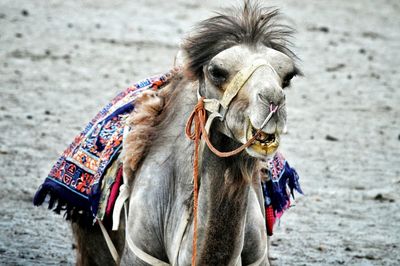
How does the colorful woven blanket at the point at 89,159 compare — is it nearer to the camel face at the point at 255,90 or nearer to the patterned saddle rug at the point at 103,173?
the patterned saddle rug at the point at 103,173

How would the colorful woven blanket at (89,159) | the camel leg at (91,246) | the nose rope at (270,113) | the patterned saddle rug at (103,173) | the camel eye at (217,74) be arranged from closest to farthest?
the nose rope at (270,113) < the camel eye at (217,74) < the patterned saddle rug at (103,173) < the colorful woven blanket at (89,159) < the camel leg at (91,246)

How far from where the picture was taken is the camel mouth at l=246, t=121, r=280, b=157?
346cm

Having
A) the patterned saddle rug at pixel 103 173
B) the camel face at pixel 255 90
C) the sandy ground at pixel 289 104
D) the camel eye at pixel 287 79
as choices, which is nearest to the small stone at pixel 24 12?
the sandy ground at pixel 289 104

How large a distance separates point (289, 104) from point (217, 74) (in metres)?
6.31

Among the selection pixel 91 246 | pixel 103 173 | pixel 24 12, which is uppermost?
pixel 103 173

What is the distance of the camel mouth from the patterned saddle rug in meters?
1.06

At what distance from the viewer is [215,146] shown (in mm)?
3762

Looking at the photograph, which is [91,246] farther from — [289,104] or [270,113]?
[289,104]

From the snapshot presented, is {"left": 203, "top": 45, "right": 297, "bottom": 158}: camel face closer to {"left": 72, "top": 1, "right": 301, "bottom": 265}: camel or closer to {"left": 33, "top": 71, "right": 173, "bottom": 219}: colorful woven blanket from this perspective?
{"left": 72, "top": 1, "right": 301, "bottom": 265}: camel

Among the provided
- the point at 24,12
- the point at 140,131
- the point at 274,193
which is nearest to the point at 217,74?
the point at 140,131

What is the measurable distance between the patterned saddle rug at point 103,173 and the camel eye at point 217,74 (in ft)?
3.03

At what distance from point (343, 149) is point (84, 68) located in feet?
12.2

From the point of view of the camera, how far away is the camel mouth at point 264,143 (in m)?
3.46

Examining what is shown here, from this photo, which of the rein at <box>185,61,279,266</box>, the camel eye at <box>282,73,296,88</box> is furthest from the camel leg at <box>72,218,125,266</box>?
the camel eye at <box>282,73,296,88</box>
